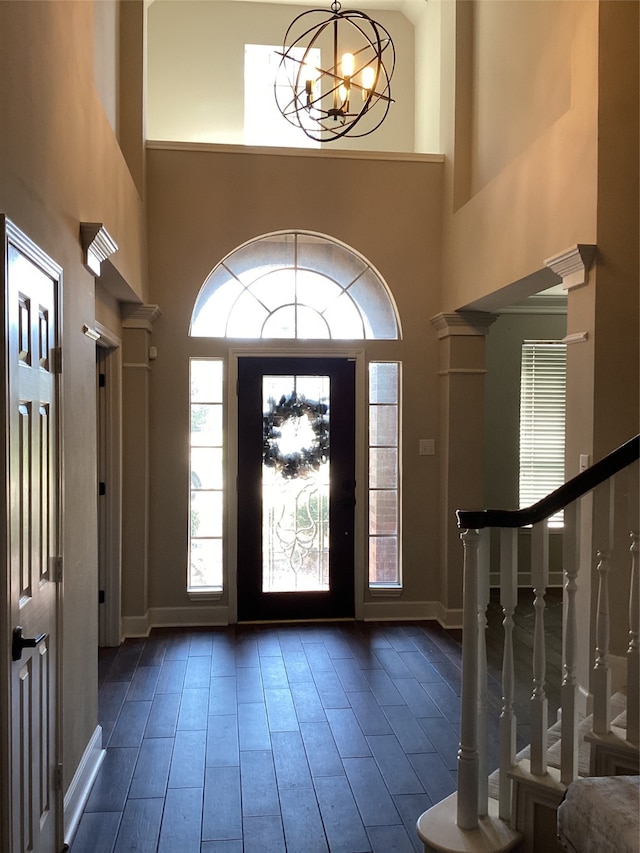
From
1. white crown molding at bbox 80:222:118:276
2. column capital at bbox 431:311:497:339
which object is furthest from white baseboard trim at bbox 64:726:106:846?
column capital at bbox 431:311:497:339

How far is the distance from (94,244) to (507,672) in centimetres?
250

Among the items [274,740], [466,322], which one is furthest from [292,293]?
[274,740]

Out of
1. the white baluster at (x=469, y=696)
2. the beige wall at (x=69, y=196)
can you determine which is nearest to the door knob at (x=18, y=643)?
the beige wall at (x=69, y=196)

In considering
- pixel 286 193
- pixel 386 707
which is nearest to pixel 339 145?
pixel 286 193

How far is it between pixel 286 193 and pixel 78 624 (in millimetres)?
3810

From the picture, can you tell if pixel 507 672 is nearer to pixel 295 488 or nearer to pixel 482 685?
pixel 482 685

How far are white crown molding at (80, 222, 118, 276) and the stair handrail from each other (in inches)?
78.3

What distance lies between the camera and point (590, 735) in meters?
2.36

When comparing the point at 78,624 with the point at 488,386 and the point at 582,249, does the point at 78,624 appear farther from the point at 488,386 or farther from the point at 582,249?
the point at 488,386

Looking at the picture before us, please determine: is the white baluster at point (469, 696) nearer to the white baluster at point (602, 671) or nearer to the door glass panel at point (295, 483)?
the white baluster at point (602, 671)

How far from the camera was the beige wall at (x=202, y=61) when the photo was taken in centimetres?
650

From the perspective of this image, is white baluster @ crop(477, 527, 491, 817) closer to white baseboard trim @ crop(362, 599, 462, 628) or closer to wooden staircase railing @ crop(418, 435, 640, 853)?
wooden staircase railing @ crop(418, 435, 640, 853)

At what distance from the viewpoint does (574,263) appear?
344 centimetres

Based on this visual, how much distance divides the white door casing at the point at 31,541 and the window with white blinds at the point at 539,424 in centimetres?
526
